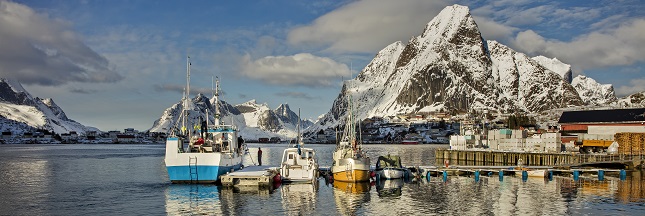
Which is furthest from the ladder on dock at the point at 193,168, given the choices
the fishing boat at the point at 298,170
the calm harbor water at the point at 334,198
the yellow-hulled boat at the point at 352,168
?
the yellow-hulled boat at the point at 352,168

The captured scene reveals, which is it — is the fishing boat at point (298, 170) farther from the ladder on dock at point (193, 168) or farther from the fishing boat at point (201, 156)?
the ladder on dock at point (193, 168)

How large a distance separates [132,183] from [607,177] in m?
61.7

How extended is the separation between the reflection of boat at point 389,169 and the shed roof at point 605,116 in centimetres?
8118

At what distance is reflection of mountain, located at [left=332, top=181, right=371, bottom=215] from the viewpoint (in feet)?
153

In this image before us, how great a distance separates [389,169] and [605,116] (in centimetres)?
9408

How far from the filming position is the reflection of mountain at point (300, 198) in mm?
45562

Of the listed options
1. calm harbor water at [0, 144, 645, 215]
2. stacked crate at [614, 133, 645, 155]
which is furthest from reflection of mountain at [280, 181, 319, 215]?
stacked crate at [614, 133, 645, 155]

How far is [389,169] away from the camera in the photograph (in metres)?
71.8

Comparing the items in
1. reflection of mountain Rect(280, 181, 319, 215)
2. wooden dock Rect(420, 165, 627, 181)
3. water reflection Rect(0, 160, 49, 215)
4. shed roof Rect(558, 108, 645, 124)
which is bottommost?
water reflection Rect(0, 160, 49, 215)

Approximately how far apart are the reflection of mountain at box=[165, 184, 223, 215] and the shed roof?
4322 inches

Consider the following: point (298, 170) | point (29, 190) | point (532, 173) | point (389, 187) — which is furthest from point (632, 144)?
point (29, 190)

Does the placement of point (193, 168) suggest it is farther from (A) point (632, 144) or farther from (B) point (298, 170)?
(A) point (632, 144)

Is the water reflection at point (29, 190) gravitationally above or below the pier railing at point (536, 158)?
below

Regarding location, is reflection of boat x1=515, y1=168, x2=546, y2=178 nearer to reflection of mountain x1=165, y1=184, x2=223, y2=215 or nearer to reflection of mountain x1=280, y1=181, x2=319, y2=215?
reflection of mountain x1=280, y1=181, x2=319, y2=215
